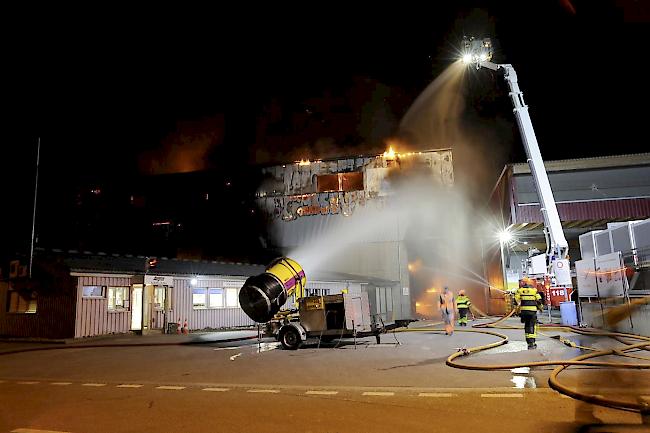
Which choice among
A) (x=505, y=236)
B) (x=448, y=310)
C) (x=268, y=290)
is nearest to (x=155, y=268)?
(x=268, y=290)

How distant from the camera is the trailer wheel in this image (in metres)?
13.1

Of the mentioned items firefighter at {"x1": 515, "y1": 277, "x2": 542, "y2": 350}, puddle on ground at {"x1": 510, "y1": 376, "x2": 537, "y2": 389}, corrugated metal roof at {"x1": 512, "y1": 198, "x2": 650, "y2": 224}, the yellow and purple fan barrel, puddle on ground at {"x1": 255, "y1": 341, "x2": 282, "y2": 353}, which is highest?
corrugated metal roof at {"x1": 512, "y1": 198, "x2": 650, "y2": 224}

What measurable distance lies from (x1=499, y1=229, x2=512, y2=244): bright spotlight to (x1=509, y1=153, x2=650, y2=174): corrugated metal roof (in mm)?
4681

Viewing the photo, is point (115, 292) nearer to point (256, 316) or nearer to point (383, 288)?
point (256, 316)

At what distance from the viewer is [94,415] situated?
605 centimetres

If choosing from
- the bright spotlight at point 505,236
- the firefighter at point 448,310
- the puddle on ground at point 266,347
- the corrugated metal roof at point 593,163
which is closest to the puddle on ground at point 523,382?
the puddle on ground at point 266,347

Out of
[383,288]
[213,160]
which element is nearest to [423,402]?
[383,288]

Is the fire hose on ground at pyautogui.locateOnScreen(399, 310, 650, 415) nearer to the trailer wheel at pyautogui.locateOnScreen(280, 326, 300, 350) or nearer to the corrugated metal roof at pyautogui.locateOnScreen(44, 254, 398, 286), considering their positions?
the trailer wheel at pyautogui.locateOnScreen(280, 326, 300, 350)

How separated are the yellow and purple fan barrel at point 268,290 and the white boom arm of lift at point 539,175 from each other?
308 inches

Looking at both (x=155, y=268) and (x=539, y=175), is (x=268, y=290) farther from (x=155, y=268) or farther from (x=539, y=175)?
(x=155, y=268)

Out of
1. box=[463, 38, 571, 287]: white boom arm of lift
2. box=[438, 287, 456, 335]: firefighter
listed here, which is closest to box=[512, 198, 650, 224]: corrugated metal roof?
box=[438, 287, 456, 335]: firefighter

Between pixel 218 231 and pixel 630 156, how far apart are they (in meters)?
29.1

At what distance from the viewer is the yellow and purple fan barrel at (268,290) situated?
1320 centimetres

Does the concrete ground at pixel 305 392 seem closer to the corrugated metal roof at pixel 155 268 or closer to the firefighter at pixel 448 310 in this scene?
the firefighter at pixel 448 310
